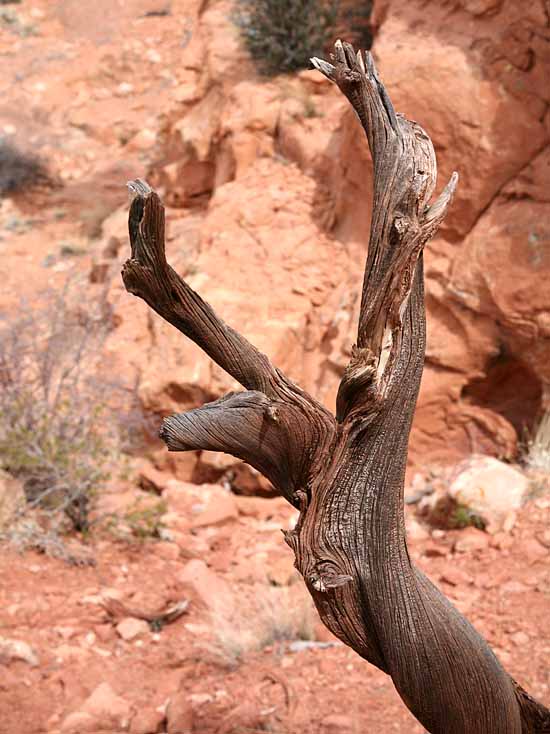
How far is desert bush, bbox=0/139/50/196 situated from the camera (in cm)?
1480

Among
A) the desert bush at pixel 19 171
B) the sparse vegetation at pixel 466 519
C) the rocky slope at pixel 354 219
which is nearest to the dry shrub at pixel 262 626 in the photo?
the sparse vegetation at pixel 466 519

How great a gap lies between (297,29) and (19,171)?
7659mm

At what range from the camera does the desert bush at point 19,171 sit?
1480cm

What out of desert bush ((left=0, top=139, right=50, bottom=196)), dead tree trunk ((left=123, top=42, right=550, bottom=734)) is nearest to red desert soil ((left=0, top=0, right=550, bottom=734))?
dead tree trunk ((left=123, top=42, right=550, bottom=734))

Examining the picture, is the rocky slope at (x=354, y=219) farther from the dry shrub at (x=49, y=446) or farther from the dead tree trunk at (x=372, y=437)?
the dead tree trunk at (x=372, y=437)

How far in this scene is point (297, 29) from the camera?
890cm

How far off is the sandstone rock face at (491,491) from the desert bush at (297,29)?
506 centimetres

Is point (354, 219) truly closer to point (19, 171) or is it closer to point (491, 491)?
point (491, 491)

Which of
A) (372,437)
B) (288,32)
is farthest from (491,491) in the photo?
(288,32)

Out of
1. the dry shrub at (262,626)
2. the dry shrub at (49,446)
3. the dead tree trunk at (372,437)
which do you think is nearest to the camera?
the dead tree trunk at (372,437)

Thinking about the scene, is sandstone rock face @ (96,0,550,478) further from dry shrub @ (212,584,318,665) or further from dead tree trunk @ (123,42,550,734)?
dead tree trunk @ (123,42,550,734)

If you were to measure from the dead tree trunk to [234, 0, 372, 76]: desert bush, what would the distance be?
24.1 feet

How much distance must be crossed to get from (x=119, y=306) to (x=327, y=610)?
259 inches

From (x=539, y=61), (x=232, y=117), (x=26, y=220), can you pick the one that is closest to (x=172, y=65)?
(x=26, y=220)
